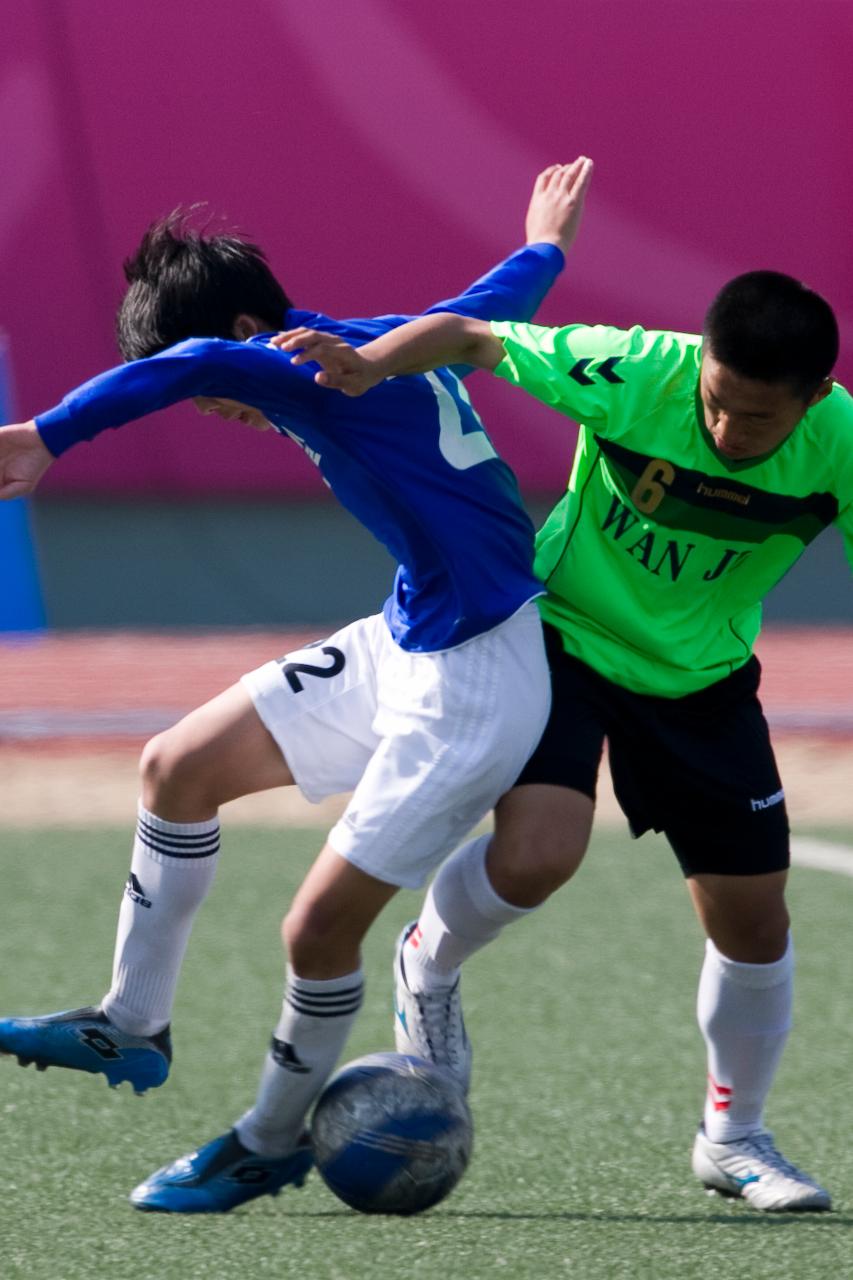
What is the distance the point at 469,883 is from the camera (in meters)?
3.79

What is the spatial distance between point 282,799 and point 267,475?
4.08 m

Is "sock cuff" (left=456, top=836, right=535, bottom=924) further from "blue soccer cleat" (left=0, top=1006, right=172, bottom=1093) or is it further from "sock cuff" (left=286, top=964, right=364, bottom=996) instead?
"blue soccer cleat" (left=0, top=1006, right=172, bottom=1093)

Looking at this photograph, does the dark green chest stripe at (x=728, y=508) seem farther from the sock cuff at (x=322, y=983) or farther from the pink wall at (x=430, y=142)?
the pink wall at (x=430, y=142)

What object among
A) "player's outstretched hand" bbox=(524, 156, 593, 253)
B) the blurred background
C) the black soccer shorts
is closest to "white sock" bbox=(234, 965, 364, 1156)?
the black soccer shorts

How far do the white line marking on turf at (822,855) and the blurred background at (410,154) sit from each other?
486 cm

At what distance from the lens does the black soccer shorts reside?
12.5 feet

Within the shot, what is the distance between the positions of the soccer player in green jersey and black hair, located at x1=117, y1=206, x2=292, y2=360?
39 centimetres

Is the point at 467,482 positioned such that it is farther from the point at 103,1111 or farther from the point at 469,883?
the point at 103,1111

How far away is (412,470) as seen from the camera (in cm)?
367

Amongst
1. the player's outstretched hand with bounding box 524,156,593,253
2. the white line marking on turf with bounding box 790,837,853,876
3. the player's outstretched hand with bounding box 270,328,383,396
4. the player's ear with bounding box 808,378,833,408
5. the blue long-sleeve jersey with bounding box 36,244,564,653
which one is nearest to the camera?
the player's outstretched hand with bounding box 270,328,383,396

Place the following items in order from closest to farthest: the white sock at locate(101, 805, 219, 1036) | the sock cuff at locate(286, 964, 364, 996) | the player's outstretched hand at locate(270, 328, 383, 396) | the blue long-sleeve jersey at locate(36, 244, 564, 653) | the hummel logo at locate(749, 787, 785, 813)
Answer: the player's outstretched hand at locate(270, 328, 383, 396)
the blue long-sleeve jersey at locate(36, 244, 564, 653)
the sock cuff at locate(286, 964, 364, 996)
the hummel logo at locate(749, 787, 785, 813)
the white sock at locate(101, 805, 219, 1036)

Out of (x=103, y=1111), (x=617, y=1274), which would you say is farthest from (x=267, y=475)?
(x=617, y=1274)

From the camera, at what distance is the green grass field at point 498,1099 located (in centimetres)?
353

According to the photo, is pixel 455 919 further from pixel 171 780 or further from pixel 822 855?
pixel 822 855
